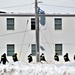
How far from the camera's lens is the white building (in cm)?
3209

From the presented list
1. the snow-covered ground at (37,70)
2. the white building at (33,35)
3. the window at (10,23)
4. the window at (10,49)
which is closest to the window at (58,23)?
the white building at (33,35)

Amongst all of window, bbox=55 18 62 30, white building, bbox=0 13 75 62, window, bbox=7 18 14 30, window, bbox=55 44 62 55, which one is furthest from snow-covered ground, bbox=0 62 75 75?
window, bbox=55 18 62 30

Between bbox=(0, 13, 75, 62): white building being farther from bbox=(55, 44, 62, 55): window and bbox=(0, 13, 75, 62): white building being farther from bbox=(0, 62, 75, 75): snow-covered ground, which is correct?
bbox=(0, 62, 75, 75): snow-covered ground

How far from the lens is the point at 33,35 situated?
32312mm

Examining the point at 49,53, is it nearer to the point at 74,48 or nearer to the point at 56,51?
the point at 56,51

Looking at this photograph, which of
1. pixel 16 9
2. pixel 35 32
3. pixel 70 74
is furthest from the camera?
pixel 16 9

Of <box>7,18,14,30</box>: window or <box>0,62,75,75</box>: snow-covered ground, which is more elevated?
<box>7,18,14,30</box>: window

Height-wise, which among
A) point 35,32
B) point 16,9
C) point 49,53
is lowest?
point 49,53

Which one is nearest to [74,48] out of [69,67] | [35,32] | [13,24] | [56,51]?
[56,51]

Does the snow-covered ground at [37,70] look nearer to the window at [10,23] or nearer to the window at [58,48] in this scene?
the window at [10,23]

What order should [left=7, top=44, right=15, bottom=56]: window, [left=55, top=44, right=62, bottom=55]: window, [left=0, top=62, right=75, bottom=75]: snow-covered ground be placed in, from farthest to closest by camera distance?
[left=55, top=44, right=62, bottom=55]: window
[left=7, top=44, right=15, bottom=56]: window
[left=0, top=62, right=75, bottom=75]: snow-covered ground

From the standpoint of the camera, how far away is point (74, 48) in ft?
107

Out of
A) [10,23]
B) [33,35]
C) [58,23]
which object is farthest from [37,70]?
[58,23]

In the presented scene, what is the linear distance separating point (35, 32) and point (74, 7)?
775 cm
